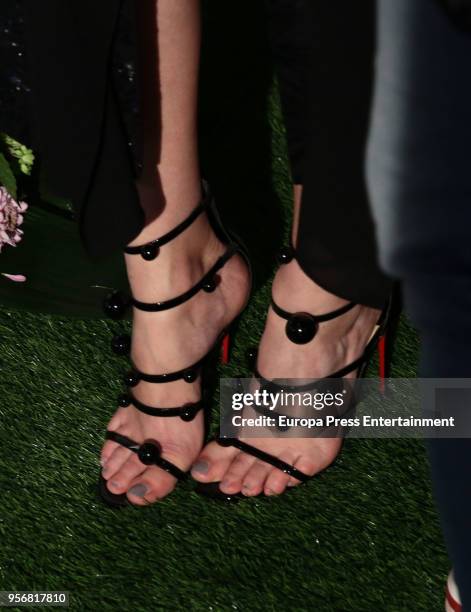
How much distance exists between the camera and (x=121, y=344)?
1602 mm

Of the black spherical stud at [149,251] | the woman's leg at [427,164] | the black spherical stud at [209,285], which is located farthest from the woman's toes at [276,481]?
the woman's leg at [427,164]

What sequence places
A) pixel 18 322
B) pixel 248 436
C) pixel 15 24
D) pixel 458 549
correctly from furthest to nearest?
pixel 18 322 → pixel 248 436 → pixel 15 24 → pixel 458 549

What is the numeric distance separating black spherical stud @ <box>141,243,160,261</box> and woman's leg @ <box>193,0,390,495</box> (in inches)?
8.1

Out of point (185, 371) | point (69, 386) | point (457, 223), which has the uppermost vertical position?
point (457, 223)

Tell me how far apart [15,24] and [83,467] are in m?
0.75

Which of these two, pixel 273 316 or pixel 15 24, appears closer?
pixel 15 24

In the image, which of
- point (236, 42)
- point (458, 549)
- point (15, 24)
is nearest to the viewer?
point (458, 549)

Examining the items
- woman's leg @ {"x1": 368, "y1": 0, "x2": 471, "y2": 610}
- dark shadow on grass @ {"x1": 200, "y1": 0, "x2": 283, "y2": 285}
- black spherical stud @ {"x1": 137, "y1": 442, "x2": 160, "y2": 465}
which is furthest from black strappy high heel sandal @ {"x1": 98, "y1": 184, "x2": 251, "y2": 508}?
woman's leg @ {"x1": 368, "y1": 0, "x2": 471, "y2": 610}

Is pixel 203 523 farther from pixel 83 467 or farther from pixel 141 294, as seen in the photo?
pixel 141 294

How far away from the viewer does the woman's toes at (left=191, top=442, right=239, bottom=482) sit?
5.07 ft

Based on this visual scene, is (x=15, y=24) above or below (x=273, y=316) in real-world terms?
above

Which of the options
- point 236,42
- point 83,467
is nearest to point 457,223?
point 83,467

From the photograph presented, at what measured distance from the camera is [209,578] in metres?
1.46

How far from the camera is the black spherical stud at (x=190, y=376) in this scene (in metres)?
1.53
